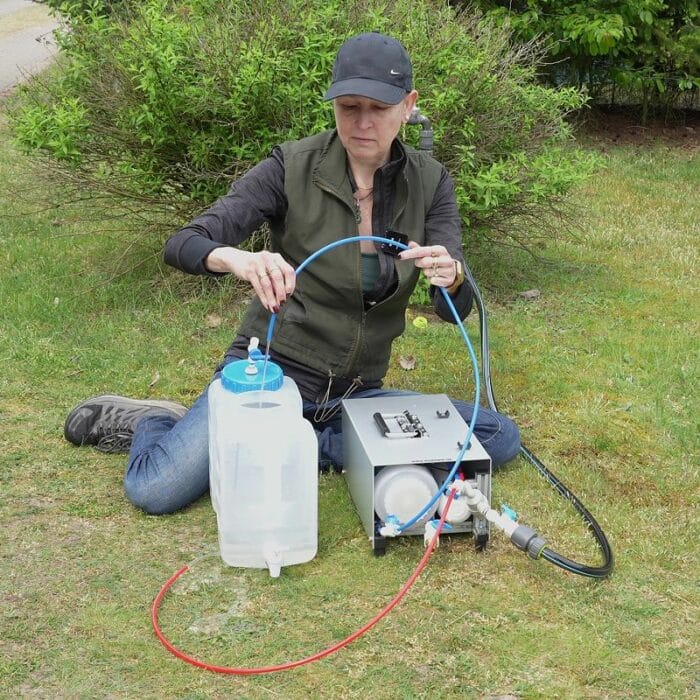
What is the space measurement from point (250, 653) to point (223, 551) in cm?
45

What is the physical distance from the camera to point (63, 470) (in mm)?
3816

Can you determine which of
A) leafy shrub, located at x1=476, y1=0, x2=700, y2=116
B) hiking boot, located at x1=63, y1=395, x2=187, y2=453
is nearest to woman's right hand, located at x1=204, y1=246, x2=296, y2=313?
hiking boot, located at x1=63, y1=395, x2=187, y2=453

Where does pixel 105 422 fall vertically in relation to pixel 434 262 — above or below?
below

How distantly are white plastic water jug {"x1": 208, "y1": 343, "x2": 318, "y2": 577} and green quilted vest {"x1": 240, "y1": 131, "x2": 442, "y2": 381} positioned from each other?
0.41m

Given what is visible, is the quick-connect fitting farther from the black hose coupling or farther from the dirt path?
the dirt path

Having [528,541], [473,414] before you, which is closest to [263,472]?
[473,414]

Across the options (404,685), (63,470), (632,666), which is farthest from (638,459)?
(63,470)

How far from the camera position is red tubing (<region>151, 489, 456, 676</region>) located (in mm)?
2705

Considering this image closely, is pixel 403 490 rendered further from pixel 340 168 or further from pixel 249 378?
pixel 340 168

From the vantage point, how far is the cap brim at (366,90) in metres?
3.14

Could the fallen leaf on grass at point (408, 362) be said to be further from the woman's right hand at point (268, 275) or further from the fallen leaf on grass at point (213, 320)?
the woman's right hand at point (268, 275)

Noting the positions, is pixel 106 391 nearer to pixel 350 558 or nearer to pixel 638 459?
pixel 350 558

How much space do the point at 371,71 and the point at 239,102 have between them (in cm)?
198

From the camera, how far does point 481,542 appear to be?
3.25 m
